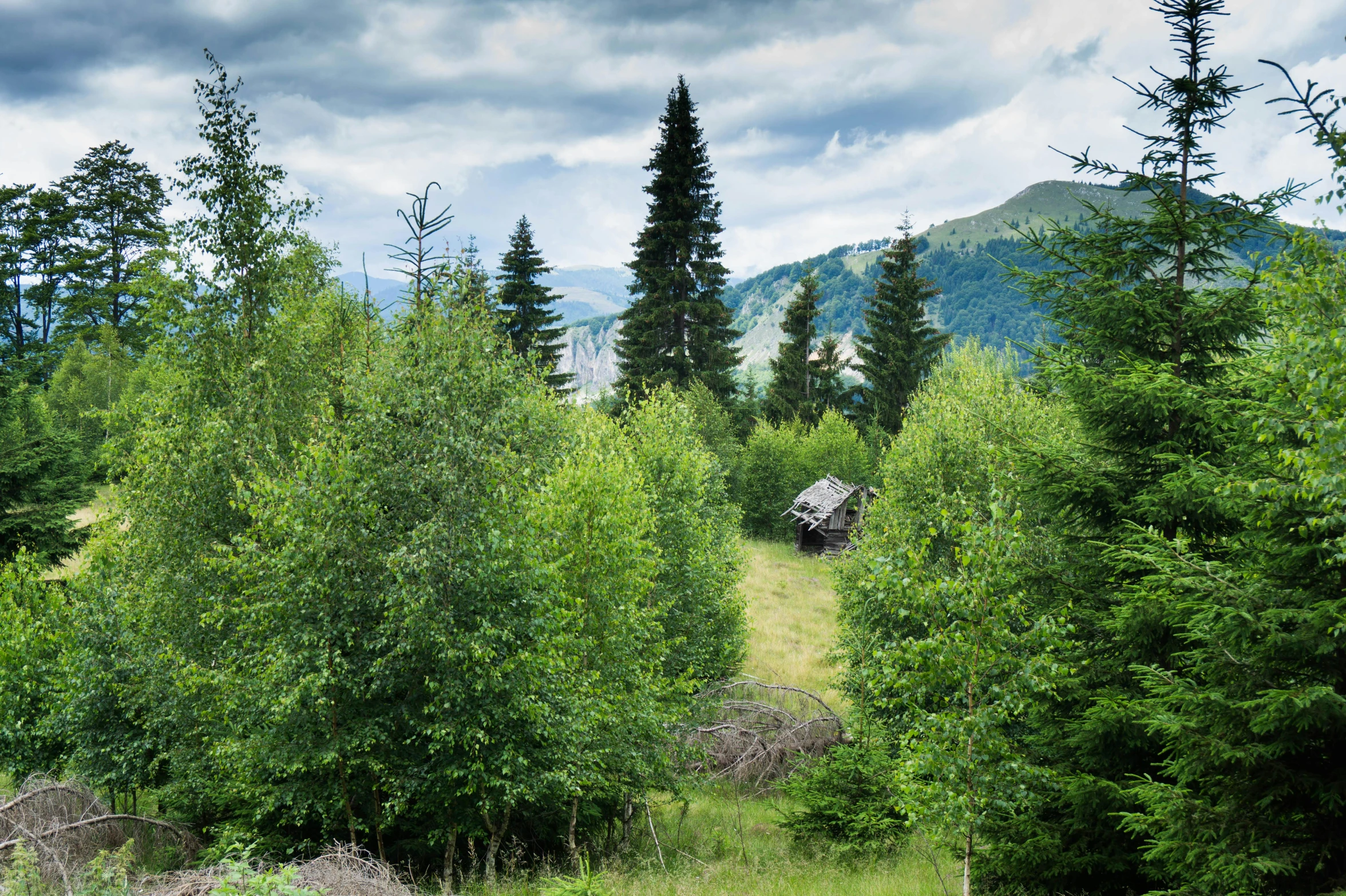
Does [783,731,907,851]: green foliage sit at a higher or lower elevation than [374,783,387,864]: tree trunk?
lower

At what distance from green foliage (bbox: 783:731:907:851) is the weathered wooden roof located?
33980 mm

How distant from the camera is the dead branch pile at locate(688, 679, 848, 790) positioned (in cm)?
1989

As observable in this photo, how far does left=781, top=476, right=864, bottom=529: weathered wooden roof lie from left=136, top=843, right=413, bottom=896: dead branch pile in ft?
133

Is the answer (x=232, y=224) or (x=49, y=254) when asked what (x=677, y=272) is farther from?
(x=49, y=254)

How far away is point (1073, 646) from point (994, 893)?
3.56m

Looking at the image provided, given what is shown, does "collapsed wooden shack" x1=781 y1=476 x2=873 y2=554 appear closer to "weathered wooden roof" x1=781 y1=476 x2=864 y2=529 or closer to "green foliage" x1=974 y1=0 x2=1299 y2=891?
"weathered wooden roof" x1=781 y1=476 x2=864 y2=529

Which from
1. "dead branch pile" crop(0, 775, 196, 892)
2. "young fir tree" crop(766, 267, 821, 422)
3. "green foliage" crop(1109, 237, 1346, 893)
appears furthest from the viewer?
"young fir tree" crop(766, 267, 821, 422)

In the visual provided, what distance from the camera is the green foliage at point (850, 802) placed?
543 inches

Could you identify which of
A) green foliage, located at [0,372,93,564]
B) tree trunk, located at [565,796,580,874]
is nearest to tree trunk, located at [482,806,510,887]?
tree trunk, located at [565,796,580,874]

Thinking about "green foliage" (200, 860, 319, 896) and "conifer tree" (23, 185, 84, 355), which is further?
"conifer tree" (23, 185, 84, 355)

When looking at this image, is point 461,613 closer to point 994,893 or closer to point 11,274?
point 994,893

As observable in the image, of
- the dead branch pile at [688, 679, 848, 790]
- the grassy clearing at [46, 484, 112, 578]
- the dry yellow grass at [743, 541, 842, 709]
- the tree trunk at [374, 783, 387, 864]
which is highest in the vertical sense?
the grassy clearing at [46, 484, 112, 578]

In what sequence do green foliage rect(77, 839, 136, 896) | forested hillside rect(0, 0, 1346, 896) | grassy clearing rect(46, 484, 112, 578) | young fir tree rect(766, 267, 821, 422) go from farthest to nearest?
young fir tree rect(766, 267, 821, 422) → grassy clearing rect(46, 484, 112, 578) → green foliage rect(77, 839, 136, 896) → forested hillside rect(0, 0, 1346, 896)

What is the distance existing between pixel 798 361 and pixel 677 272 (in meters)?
18.3
